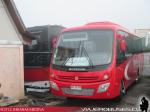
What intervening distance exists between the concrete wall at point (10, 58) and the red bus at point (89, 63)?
2041mm

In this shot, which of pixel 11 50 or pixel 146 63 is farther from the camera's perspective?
pixel 146 63

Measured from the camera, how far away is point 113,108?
949 cm

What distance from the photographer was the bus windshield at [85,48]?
9.37 metres

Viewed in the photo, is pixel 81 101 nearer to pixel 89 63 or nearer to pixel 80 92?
pixel 80 92

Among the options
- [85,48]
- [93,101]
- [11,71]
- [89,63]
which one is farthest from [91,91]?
[11,71]

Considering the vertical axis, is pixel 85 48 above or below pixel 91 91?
above

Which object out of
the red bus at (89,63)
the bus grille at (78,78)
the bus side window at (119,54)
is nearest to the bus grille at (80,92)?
the red bus at (89,63)

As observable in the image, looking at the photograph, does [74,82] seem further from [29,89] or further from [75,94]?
[29,89]

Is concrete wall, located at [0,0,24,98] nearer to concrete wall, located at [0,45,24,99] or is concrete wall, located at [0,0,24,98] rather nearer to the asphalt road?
concrete wall, located at [0,45,24,99]

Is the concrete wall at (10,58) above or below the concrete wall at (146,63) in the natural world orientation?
above

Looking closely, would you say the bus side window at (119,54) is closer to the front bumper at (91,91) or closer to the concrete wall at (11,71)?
the front bumper at (91,91)

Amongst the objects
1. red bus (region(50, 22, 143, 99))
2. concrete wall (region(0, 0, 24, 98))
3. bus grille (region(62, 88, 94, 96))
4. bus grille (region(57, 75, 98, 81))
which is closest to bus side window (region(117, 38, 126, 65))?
red bus (region(50, 22, 143, 99))

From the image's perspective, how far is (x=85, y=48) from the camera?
9703 millimetres

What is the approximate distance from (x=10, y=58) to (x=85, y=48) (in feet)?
11.0
